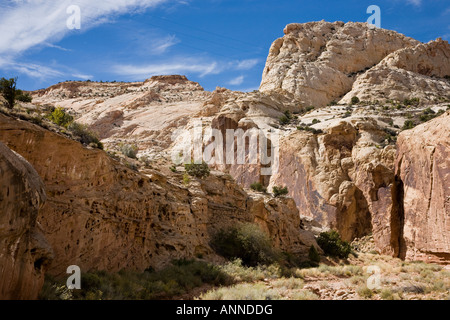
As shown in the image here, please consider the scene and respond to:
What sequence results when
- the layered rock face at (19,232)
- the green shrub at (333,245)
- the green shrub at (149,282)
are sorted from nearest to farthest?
the layered rock face at (19,232) → the green shrub at (149,282) → the green shrub at (333,245)

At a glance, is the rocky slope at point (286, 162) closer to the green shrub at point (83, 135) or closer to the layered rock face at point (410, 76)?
the layered rock face at point (410, 76)

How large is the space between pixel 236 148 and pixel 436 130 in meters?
19.6

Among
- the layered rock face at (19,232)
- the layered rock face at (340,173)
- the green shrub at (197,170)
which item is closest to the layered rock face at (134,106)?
the layered rock face at (340,173)

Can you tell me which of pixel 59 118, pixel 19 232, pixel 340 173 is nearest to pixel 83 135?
pixel 59 118

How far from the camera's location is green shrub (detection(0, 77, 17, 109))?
15.7 metres

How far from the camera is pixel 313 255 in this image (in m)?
27.0

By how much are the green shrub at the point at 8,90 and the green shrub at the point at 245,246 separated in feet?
43.0

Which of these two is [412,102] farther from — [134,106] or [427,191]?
[134,106]

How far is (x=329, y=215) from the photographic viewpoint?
33.8 meters

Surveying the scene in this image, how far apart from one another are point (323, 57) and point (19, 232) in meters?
65.9

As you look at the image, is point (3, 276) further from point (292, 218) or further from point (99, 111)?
point (99, 111)

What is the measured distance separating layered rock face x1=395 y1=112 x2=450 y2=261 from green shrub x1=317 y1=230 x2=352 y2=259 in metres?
4.73

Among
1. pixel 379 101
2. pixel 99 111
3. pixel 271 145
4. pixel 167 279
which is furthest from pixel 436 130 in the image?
pixel 99 111

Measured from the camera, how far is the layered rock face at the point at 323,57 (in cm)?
6219
